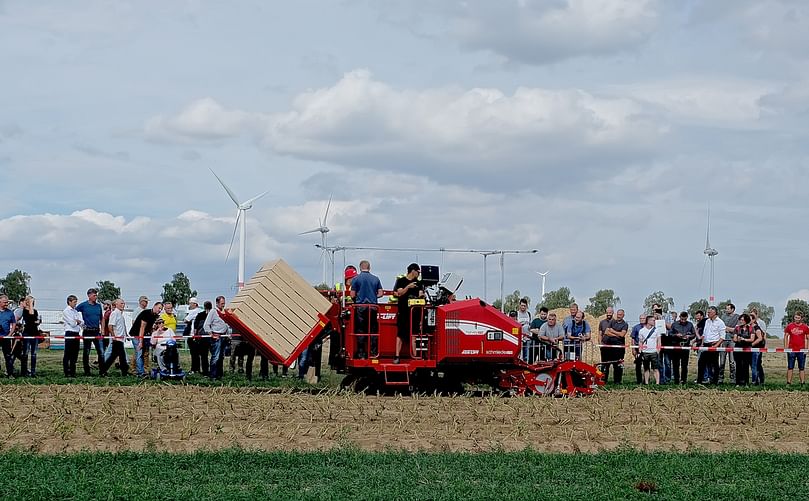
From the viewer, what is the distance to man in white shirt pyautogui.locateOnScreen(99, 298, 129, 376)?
81.7ft

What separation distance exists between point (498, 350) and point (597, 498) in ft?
32.3

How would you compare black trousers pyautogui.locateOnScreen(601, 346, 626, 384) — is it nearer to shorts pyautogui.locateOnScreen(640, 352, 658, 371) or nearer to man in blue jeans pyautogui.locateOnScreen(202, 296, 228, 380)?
shorts pyautogui.locateOnScreen(640, 352, 658, 371)

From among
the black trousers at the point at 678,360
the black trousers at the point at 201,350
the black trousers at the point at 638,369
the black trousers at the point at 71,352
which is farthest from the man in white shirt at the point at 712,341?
the black trousers at the point at 71,352

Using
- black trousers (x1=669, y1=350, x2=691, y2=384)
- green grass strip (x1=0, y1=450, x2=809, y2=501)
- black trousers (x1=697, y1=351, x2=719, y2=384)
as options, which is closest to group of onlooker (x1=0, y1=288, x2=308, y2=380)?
black trousers (x1=669, y1=350, x2=691, y2=384)

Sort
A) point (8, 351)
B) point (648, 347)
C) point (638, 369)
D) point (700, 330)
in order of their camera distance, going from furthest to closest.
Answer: point (700, 330) < point (638, 369) < point (648, 347) < point (8, 351)

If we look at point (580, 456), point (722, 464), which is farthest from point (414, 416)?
point (722, 464)

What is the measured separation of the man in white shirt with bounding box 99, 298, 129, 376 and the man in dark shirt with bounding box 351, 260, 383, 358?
771 centimetres

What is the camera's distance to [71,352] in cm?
2462

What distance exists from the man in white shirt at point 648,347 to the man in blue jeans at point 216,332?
9.41 m

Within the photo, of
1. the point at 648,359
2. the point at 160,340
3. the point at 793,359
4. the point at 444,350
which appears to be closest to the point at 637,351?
the point at 648,359

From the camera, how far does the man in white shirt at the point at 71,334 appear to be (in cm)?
2452

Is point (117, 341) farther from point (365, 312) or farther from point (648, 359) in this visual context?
point (648, 359)

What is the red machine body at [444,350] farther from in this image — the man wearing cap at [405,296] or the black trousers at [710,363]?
the black trousers at [710,363]

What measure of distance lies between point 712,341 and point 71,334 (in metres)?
14.4
